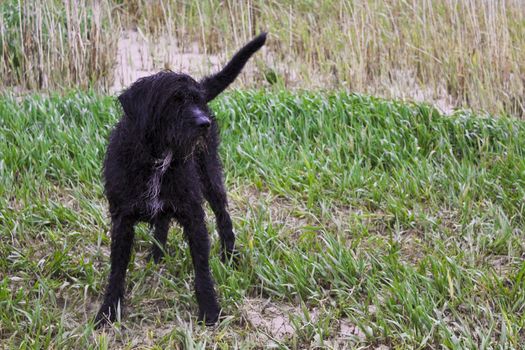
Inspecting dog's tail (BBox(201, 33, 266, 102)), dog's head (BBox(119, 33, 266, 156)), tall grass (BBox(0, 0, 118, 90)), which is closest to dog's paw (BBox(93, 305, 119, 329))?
dog's head (BBox(119, 33, 266, 156))

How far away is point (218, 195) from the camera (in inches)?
185

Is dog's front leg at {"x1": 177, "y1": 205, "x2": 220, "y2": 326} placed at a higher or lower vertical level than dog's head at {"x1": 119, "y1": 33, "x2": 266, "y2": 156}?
lower

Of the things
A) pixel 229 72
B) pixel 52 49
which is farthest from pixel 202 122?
pixel 52 49

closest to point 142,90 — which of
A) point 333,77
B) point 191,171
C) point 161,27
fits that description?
point 191,171

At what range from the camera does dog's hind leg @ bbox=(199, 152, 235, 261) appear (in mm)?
4566

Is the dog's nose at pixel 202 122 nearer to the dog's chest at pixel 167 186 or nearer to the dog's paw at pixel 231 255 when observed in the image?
the dog's chest at pixel 167 186

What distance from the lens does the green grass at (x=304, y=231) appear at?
416 centimetres

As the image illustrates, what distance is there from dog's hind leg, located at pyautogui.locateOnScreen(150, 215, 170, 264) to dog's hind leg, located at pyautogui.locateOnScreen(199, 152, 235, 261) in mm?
317

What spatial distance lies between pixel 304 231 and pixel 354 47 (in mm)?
3096

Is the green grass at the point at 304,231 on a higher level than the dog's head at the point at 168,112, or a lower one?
lower

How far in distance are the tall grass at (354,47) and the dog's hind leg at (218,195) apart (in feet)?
9.93

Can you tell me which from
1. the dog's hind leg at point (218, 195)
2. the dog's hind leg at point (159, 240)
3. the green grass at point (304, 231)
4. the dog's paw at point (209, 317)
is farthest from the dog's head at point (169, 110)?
the green grass at point (304, 231)

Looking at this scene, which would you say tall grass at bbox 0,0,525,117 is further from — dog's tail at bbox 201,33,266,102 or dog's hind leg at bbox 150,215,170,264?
dog's hind leg at bbox 150,215,170,264

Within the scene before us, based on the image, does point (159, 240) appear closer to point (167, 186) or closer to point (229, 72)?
point (167, 186)
